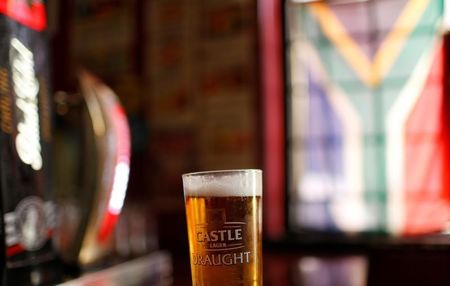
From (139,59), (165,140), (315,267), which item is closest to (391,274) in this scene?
(315,267)

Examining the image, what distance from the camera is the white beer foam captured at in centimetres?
76

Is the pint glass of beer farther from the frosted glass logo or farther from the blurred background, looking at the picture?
the blurred background

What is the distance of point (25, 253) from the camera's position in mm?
974

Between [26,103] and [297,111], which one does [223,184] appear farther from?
[297,111]

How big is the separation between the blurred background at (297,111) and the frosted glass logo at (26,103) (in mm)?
1167

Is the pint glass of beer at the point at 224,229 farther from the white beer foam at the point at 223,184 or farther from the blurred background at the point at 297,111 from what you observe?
the blurred background at the point at 297,111

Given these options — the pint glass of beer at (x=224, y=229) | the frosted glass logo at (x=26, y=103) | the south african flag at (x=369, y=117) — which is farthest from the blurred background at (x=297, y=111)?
the pint glass of beer at (x=224, y=229)

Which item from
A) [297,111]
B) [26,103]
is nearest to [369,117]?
[297,111]

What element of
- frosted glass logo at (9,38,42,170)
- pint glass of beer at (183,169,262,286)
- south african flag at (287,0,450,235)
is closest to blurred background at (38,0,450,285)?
south african flag at (287,0,450,235)

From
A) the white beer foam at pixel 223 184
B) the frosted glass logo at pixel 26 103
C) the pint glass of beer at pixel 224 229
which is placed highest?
the frosted glass logo at pixel 26 103

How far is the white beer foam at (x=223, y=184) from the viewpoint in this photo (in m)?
0.76

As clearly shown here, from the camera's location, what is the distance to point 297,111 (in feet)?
8.24

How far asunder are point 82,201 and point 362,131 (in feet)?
4.95

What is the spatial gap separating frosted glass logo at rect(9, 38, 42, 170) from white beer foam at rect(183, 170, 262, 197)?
37 centimetres
